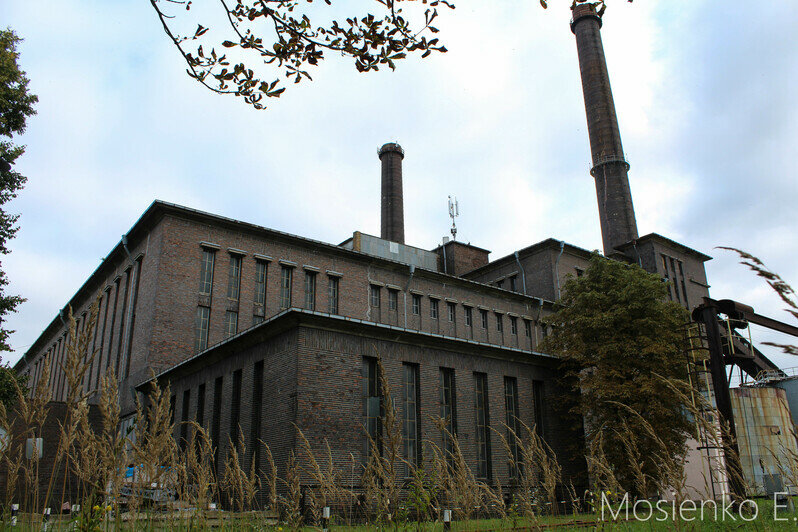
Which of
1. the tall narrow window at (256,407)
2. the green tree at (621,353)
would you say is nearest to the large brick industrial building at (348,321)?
the tall narrow window at (256,407)

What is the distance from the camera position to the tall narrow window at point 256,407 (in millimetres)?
18359

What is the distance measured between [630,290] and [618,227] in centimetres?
2498

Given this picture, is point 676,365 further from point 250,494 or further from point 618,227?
point 618,227

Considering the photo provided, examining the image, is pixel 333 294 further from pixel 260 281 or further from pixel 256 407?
pixel 256 407

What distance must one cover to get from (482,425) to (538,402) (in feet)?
11.6

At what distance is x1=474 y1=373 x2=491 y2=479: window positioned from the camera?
2008 centimetres

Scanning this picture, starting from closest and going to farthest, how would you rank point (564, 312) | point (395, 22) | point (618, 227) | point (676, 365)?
point (395, 22)
point (676, 365)
point (564, 312)
point (618, 227)

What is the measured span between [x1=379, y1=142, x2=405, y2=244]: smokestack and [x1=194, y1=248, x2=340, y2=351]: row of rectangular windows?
1741 cm

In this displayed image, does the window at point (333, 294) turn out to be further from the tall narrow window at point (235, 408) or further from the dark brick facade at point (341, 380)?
the tall narrow window at point (235, 408)

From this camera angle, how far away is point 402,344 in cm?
1905

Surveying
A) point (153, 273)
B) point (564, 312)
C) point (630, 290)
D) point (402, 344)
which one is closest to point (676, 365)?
point (630, 290)

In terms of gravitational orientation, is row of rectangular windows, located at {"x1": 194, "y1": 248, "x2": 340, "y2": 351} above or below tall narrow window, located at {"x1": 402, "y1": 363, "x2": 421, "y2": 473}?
above

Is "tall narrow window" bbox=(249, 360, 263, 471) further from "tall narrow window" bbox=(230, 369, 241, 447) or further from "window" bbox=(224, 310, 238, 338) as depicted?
"window" bbox=(224, 310, 238, 338)

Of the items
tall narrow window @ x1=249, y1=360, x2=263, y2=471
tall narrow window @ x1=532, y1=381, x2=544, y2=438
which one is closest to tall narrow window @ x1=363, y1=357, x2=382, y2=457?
tall narrow window @ x1=249, y1=360, x2=263, y2=471
